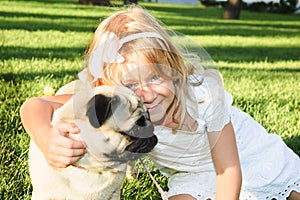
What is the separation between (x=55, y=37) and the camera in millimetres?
8414

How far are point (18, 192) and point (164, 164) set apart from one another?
0.68 m

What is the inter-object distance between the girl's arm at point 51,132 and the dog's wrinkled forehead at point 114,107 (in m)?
0.17

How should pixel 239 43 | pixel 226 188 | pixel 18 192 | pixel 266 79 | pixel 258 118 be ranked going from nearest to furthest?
pixel 226 188 < pixel 18 192 < pixel 258 118 < pixel 266 79 < pixel 239 43

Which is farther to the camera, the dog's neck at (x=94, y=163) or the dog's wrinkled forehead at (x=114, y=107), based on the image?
the dog's neck at (x=94, y=163)

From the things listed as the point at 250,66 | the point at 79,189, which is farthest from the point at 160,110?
the point at 250,66

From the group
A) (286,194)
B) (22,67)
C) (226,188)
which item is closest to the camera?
(226,188)

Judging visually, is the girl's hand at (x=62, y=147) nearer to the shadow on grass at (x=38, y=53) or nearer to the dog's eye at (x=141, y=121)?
the dog's eye at (x=141, y=121)

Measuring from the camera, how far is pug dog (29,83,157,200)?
1.65 meters

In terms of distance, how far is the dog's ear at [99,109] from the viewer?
1.61 metres

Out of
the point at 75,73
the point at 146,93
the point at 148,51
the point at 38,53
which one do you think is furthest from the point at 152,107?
the point at 38,53

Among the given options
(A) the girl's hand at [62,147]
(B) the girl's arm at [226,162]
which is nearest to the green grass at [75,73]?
(B) the girl's arm at [226,162]

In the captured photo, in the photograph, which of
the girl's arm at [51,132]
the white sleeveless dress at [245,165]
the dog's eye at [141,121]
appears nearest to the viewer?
the dog's eye at [141,121]

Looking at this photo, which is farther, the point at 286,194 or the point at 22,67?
the point at 22,67

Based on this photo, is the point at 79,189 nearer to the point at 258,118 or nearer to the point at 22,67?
the point at 258,118
